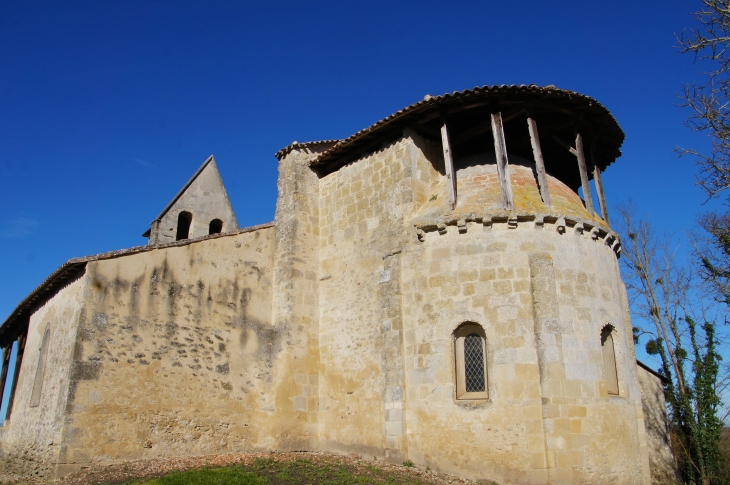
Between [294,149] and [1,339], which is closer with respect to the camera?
[294,149]

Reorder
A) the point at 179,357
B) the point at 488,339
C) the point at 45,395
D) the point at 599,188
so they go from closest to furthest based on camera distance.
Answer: the point at 488,339 < the point at 45,395 < the point at 179,357 < the point at 599,188

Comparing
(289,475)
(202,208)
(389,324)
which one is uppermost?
(202,208)

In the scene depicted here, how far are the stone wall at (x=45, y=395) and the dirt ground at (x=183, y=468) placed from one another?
0.49 meters

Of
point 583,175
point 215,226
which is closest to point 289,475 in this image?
point 583,175

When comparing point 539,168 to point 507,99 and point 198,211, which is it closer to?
point 507,99

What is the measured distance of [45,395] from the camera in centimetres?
1164

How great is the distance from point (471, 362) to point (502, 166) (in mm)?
4045

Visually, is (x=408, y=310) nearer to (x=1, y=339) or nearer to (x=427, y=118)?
(x=427, y=118)

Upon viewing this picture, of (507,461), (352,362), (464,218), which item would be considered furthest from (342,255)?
(507,461)

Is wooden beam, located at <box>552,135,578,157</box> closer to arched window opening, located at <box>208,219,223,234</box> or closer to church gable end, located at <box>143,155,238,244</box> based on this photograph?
church gable end, located at <box>143,155,238,244</box>

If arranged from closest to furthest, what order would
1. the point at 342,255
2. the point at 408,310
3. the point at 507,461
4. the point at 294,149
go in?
1. the point at 507,461
2. the point at 408,310
3. the point at 342,255
4. the point at 294,149

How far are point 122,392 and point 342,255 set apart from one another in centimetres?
582

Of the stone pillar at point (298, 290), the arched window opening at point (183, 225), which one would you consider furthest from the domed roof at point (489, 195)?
the arched window opening at point (183, 225)

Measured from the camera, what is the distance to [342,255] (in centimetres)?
1423
